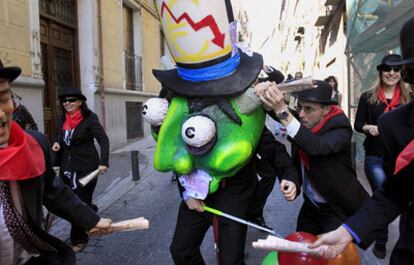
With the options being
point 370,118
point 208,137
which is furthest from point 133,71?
point 208,137

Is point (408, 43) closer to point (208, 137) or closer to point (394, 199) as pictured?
point (394, 199)

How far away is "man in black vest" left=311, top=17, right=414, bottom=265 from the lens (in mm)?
1717

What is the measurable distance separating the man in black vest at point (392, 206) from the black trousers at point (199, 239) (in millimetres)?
814

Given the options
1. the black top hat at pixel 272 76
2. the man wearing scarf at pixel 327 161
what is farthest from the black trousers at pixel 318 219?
the black top hat at pixel 272 76

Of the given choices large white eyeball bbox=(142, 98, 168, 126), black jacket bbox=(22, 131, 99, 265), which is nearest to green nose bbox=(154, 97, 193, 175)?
large white eyeball bbox=(142, 98, 168, 126)

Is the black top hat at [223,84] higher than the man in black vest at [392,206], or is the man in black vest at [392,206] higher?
the black top hat at [223,84]

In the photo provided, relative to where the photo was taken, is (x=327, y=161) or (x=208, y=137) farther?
(x=327, y=161)

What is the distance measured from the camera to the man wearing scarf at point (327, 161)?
269cm

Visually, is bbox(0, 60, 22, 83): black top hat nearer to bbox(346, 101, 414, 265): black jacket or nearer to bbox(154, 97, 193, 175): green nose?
bbox(154, 97, 193, 175): green nose

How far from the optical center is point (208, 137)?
2.34 meters

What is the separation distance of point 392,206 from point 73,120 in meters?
3.46

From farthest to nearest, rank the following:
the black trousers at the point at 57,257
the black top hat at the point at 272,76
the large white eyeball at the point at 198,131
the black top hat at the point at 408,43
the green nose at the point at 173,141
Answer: the black top hat at the point at 272,76, the green nose at the point at 173,141, the large white eyeball at the point at 198,131, the black trousers at the point at 57,257, the black top hat at the point at 408,43

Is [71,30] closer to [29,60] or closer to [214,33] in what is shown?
[29,60]

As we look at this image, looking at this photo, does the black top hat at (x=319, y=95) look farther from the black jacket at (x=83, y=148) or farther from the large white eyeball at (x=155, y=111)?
the black jacket at (x=83, y=148)
